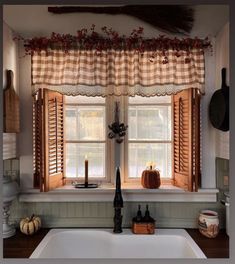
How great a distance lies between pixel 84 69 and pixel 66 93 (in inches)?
8.8

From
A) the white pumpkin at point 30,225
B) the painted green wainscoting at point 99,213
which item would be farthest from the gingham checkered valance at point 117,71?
the white pumpkin at point 30,225

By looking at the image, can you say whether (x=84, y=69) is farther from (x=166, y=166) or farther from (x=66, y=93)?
(x=166, y=166)

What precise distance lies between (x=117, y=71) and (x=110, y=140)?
54 centimetres

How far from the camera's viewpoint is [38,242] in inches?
82.1

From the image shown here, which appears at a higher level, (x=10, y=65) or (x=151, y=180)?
(x=10, y=65)

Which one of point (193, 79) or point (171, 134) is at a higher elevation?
point (193, 79)

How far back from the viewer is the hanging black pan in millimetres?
2121

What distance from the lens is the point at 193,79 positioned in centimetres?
233

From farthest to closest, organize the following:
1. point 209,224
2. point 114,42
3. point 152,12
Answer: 1. point 114,42
2. point 209,224
3. point 152,12

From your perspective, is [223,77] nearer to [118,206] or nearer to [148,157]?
[148,157]

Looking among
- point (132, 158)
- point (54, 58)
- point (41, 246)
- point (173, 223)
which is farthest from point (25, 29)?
point (173, 223)

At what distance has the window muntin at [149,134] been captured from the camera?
2.55 metres

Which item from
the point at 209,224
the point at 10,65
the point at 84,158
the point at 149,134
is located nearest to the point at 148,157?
the point at 149,134

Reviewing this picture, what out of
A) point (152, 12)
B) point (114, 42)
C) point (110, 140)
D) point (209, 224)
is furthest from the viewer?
point (110, 140)
